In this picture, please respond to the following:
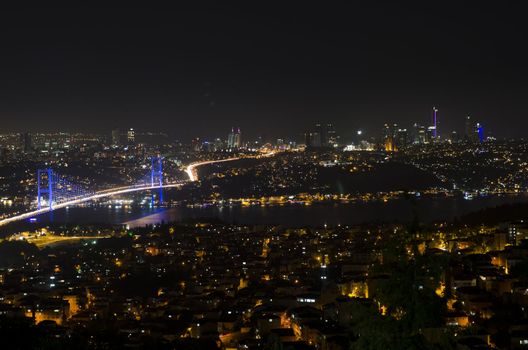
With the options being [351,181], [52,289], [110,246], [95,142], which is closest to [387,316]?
[52,289]

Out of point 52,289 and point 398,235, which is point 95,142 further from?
point 398,235

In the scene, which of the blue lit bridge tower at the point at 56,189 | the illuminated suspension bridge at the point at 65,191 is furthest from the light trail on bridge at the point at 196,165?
the blue lit bridge tower at the point at 56,189

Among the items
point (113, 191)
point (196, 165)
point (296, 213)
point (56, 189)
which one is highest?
point (196, 165)

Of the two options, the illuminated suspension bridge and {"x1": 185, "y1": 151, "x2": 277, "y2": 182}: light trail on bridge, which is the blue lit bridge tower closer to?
the illuminated suspension bridge

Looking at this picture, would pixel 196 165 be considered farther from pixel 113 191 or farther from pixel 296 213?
pixel 296 213

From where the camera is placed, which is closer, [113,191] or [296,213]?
[296,213]

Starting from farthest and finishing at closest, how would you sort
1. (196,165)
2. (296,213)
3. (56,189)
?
(196,165) < (56,189) < (296,213)

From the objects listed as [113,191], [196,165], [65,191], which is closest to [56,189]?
[65,191]

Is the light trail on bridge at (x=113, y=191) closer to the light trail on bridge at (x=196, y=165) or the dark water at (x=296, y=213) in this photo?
the light trail on bridge at (x=196, y=165)
